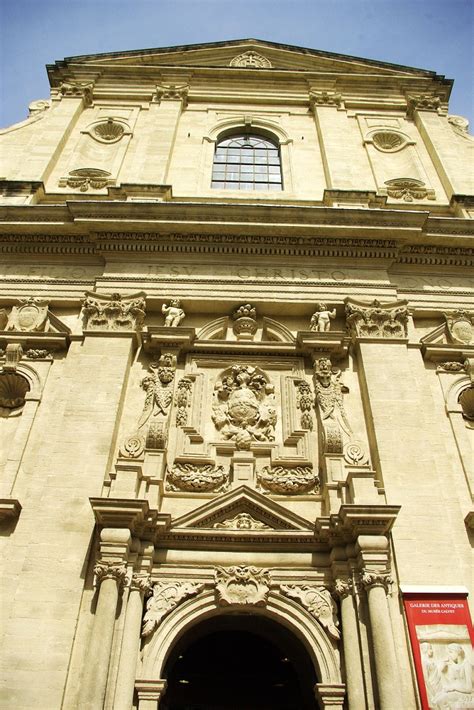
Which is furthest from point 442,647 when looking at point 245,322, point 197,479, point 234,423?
point 245,322

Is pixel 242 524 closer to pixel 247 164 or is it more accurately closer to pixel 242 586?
pixel 242 586

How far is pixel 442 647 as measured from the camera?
8867mm

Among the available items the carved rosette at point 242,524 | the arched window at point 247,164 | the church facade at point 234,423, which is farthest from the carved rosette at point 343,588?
the arched window at point 247,164

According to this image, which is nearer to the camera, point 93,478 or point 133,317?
point 93,478

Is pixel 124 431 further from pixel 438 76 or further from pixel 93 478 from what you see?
pixel 438 76

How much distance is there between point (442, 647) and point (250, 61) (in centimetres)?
1996

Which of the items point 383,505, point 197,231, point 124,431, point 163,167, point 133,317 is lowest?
point 383,505

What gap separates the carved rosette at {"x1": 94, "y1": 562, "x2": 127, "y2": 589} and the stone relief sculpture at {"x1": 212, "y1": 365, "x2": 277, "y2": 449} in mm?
3196

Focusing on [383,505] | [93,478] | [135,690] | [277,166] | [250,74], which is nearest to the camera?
[135,690]

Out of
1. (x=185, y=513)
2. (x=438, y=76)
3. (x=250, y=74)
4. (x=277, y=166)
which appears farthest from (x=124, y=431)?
(x=438, y=76)

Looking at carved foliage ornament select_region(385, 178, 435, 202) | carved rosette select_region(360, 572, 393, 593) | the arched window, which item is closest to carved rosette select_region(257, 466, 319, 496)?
carved rosette select_region(360, 572, 393, 593)

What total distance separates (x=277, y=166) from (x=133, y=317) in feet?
25.7

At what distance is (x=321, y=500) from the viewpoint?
10945mm

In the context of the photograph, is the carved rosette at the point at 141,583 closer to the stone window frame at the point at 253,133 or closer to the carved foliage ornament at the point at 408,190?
the stone window frame at the point at 253,133
